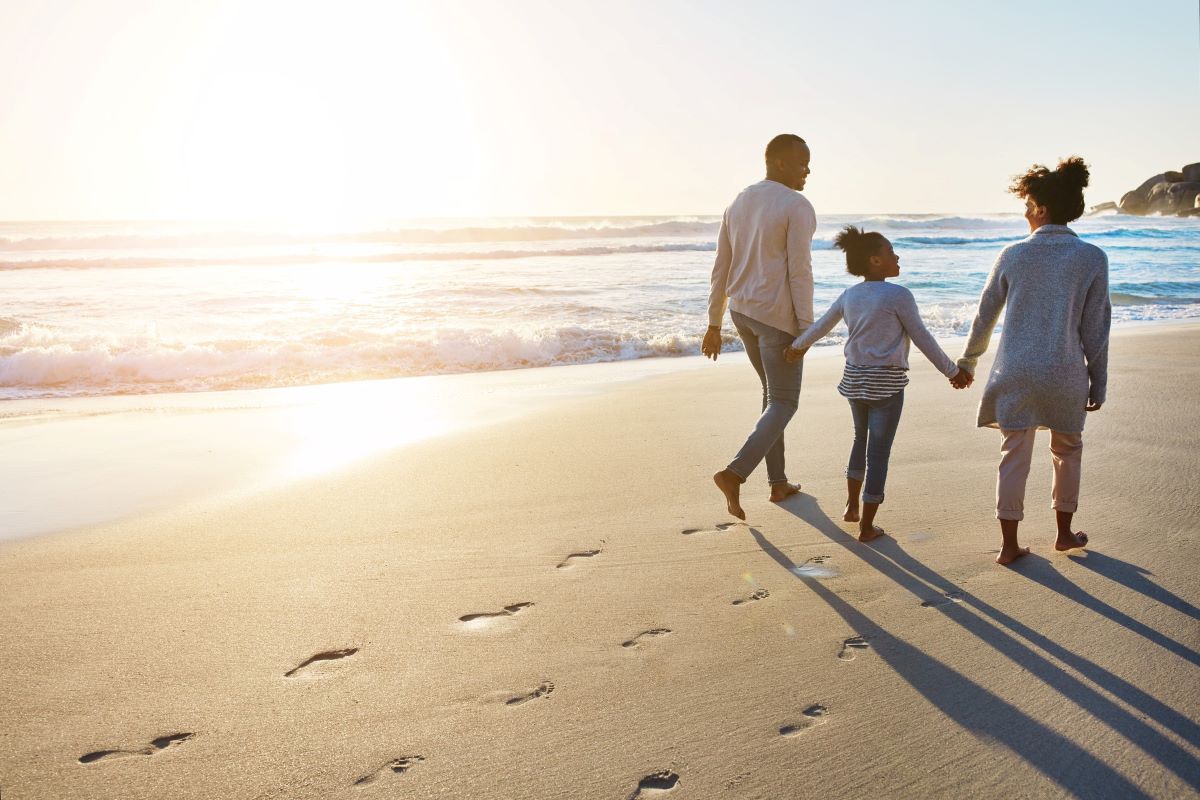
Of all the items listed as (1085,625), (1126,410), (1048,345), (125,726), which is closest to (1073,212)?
(1048,345)

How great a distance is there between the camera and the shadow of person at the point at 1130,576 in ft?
9.78

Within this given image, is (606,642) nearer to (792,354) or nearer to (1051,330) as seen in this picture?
(792,354)

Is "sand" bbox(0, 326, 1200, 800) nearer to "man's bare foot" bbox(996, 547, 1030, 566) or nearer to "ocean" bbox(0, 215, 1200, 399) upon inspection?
"man's bare foot" bbox(996, 547, 1030, 566)

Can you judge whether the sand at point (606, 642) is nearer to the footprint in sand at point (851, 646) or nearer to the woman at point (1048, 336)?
the footprint in sand at point (851, 646)

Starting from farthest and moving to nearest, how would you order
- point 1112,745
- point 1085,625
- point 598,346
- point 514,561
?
point 598,346 → point 514,561 → point 1085,625 → point 1112,745

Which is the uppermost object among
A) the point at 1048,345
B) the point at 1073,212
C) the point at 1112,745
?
the point at 1073,212

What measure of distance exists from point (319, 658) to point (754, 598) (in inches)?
58.6

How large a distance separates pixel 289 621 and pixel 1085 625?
2634 mm

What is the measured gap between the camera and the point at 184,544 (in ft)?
12.6

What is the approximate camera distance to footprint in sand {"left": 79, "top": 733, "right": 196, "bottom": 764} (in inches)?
86.9

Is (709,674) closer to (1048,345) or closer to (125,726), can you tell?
(125,726)

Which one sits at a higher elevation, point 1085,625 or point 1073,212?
point 1073,212

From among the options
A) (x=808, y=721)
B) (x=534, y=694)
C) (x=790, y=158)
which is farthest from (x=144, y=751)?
(x=790, y=158)

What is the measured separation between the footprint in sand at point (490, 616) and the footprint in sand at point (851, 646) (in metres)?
1.06
